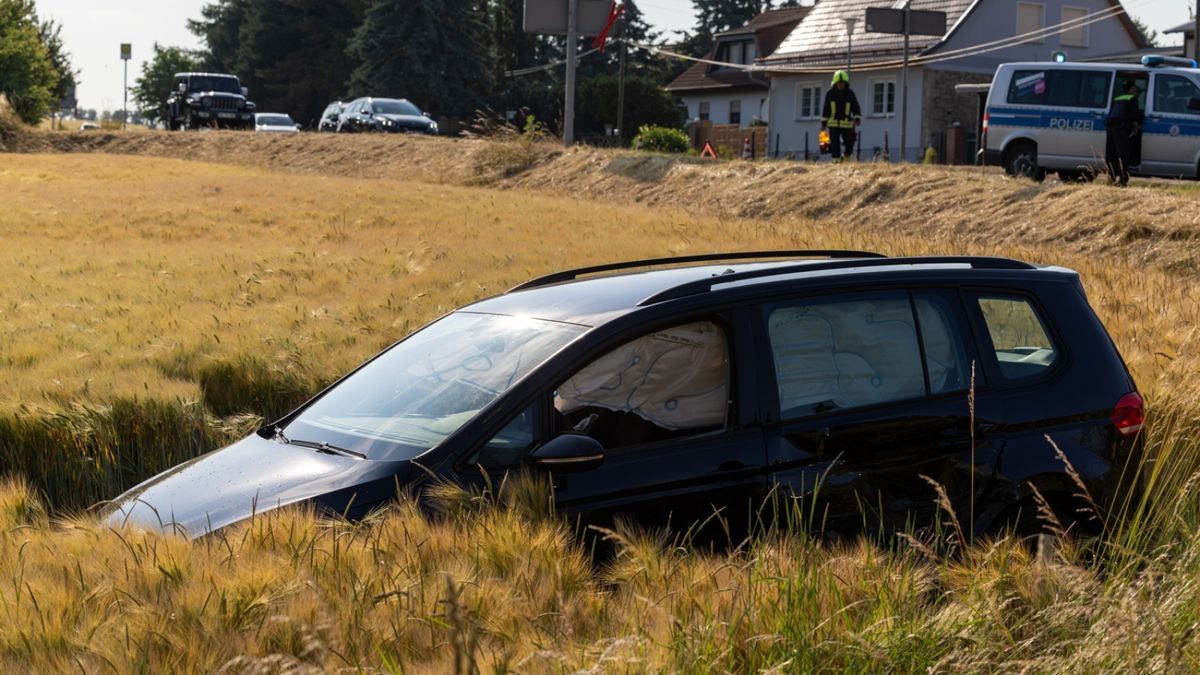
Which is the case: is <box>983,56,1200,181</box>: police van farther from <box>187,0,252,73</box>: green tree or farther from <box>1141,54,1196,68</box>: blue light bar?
<box>187,0,252,73</box>: green tree

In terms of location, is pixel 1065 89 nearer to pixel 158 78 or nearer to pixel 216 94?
pixel 216 94

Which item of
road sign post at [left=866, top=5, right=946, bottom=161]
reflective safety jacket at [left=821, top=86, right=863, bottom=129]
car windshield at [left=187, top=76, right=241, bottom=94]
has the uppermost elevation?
road sign post at [left=866, top=5, right=946, bottom=161]

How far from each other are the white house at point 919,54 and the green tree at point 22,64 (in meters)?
28.4

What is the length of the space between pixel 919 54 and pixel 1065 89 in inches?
1020

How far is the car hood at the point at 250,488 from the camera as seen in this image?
15.7ft

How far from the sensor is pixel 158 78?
344ft

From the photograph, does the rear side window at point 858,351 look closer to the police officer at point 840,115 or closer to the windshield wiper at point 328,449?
the windshield wiper at point 328,449

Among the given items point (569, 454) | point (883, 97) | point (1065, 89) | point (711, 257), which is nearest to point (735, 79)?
point (883, 97)

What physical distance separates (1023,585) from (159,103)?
105717 millimetres

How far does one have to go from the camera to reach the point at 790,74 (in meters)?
53.9

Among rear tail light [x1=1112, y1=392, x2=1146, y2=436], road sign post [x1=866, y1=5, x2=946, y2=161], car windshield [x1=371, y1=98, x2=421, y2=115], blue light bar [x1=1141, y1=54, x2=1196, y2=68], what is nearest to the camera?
rear tail light [x1=1112, y1=392, x2=1146, y2=436]

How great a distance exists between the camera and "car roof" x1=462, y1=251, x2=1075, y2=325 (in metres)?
5.49

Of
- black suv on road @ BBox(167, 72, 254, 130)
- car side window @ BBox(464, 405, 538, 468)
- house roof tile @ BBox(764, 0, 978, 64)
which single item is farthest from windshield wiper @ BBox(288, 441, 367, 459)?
black suv on road @ BBox(167, 72, 254, 130)

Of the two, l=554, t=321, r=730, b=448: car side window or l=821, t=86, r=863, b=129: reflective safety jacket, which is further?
l=821, t=86, r=863, b=129: reflective safety jacket
